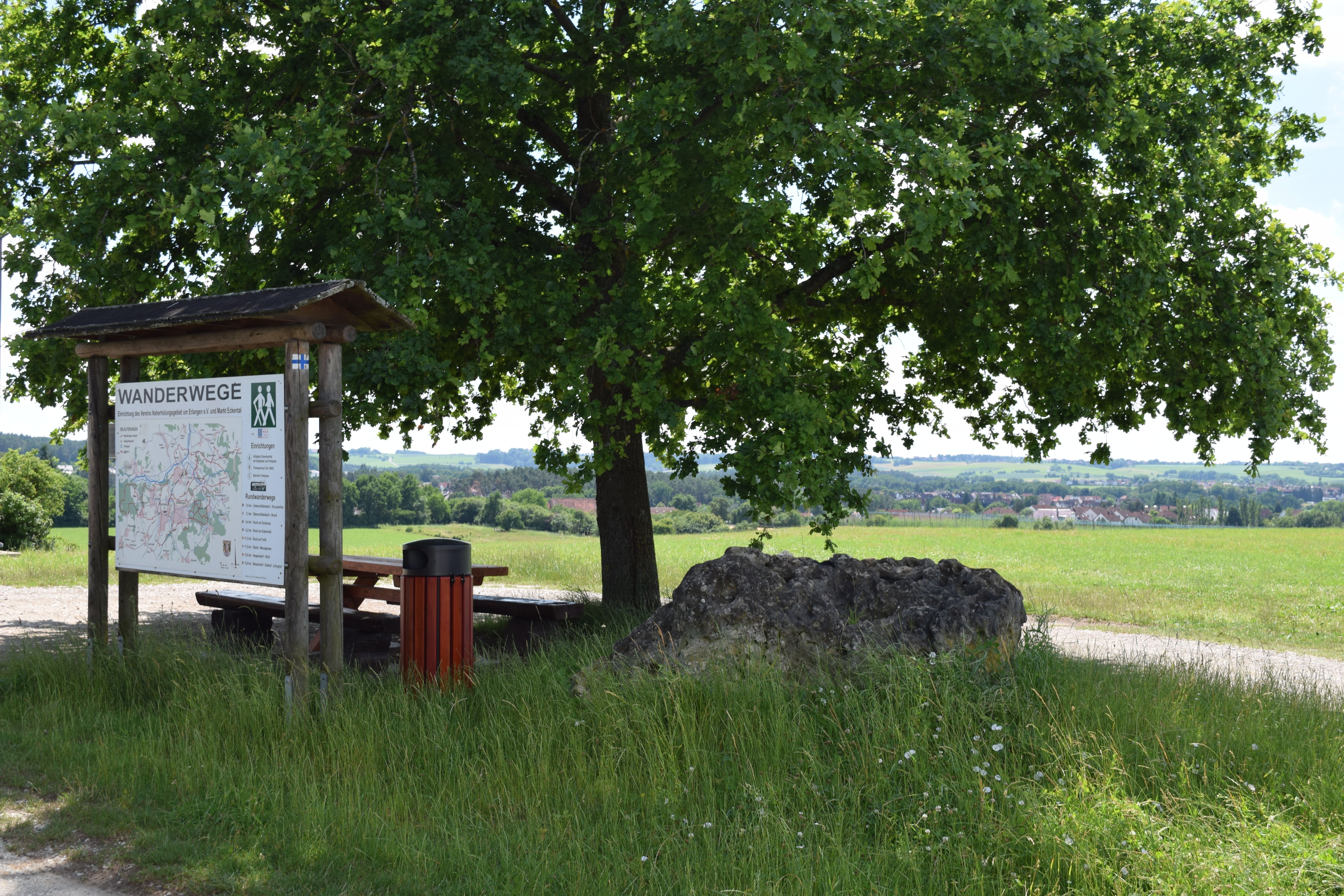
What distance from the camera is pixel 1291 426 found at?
11.7 meters

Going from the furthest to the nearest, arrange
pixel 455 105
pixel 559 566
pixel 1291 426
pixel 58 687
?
pixel 559 566, pixel 1291 426, pixel 455 105, pixel 58 687

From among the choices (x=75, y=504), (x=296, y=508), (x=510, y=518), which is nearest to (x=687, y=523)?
(x=510, y=518)

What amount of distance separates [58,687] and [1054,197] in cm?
1071

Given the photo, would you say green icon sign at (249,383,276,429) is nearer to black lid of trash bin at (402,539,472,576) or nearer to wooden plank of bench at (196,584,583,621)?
black lid of trash bin at (402,539,472,576)

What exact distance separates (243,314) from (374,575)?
4270 millimetres

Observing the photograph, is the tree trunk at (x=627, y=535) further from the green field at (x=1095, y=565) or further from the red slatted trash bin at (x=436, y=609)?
the green field at (x=1095, y=565)

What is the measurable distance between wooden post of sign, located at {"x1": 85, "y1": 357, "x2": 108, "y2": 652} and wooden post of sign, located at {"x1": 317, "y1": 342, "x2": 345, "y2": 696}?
2.84 metres

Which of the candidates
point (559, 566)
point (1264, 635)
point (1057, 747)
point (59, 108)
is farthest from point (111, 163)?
point (1264, 635)

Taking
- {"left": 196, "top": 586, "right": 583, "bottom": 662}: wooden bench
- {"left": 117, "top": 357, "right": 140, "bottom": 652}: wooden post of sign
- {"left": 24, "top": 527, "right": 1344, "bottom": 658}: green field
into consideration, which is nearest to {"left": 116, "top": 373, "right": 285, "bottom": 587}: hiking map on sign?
{"left": 117, "top": 357, "right": 140, "bottom": 652}: wooden post of sign

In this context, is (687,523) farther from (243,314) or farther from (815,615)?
(243,314)

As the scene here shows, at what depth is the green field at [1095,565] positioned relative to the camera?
58.3 feet

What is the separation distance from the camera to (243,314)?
7.01 meters

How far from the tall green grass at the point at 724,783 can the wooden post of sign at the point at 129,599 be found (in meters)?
1.26

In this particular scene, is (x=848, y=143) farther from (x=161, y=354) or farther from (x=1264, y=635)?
(x=1264, y=635)
